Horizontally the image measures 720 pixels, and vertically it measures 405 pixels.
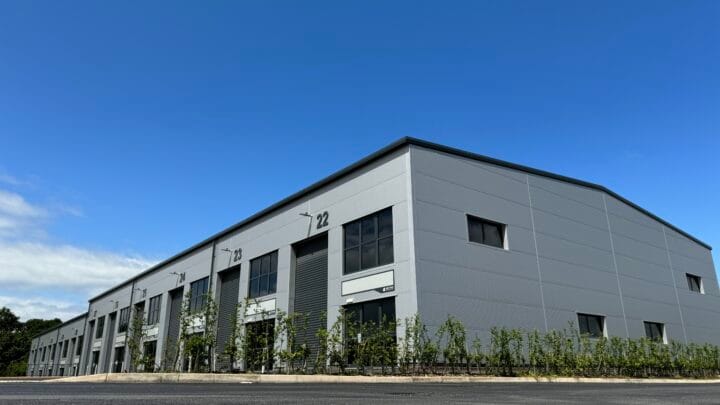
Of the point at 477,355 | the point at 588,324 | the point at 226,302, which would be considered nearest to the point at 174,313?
the point at 226,302

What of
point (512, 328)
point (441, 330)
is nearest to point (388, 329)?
point (441, 330)

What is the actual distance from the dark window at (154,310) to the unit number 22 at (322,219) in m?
23.6

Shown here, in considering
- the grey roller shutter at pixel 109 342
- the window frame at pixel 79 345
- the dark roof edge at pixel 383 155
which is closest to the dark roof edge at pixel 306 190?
the dark roof edge at pixel 383 155

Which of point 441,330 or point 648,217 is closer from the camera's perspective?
point 441,330

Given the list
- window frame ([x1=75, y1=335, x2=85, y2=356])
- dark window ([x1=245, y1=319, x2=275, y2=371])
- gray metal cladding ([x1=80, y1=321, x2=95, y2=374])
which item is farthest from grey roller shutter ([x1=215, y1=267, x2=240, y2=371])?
window frame ([x1=75, y1=335, x2=85, y2=356])

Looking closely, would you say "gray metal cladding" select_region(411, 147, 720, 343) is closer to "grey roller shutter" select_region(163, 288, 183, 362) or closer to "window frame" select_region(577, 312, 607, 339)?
"window frame" select_region(577, 312, 607, 339)

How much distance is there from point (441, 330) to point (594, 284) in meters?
11.9

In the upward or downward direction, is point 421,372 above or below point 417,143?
below

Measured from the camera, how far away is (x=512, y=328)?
21.3 metres

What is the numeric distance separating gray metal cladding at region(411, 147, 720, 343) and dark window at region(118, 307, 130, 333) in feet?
127

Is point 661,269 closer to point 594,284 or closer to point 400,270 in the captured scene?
point 594,284

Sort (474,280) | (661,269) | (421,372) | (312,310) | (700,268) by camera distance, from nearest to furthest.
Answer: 1. (421,372)
2. (474,280)
3. (312,310)
4. (661,269)
5. (700,268)

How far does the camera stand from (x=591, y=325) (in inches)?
1007

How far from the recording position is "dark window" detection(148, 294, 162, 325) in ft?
139
